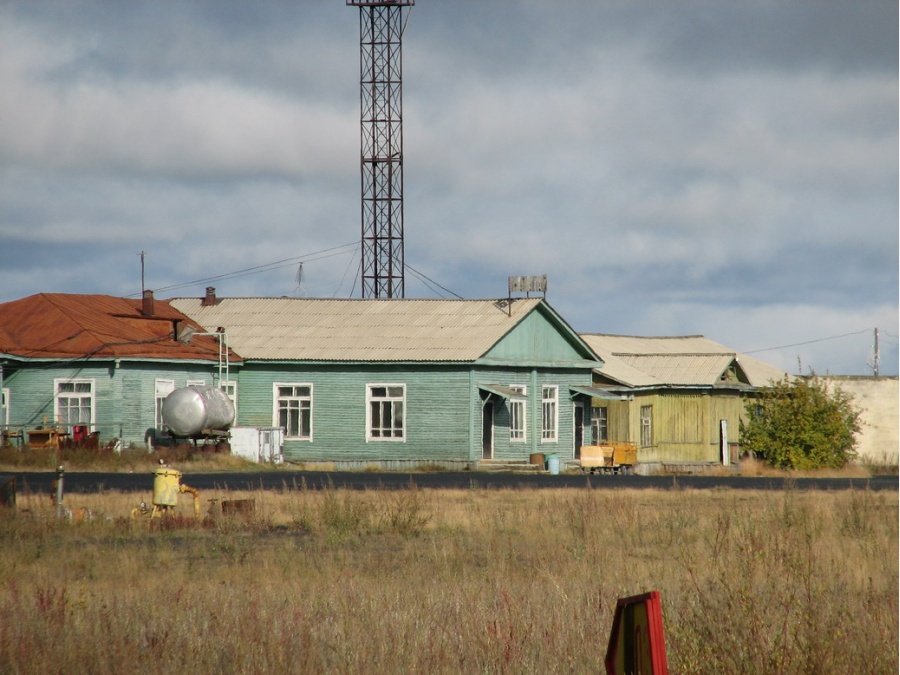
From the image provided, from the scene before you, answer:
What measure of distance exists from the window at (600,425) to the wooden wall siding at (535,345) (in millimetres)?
2777

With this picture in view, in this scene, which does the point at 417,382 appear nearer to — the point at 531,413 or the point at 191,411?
the point at 531,413

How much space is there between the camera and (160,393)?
33.4 metres

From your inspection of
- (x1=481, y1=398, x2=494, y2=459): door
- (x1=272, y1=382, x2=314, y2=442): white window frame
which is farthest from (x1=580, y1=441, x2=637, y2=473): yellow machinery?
(x1=272, y1=382, x2=314, y2=442): white window frame

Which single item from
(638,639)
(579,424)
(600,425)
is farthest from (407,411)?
(638,639)

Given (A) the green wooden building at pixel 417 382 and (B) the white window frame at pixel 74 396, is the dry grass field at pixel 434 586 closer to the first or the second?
(B) the white window frame at pixel 74 396

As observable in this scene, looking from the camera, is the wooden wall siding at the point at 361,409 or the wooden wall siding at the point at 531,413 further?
the wooden wall siding at the point at 531,413

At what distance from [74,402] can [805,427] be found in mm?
23359

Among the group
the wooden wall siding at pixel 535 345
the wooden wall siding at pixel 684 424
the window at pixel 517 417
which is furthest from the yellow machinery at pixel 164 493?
the wooden wall siding at pixel 684 424

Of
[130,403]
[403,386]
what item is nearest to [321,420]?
[403,386]

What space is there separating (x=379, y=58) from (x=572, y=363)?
13.4 m

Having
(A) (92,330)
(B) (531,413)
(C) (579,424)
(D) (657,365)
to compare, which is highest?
(A) (92,330)

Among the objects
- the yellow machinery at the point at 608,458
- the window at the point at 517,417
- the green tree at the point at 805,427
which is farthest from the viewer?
the green tree at the point at 805,427

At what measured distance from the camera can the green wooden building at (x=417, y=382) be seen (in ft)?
113

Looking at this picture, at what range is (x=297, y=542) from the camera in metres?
13.9
